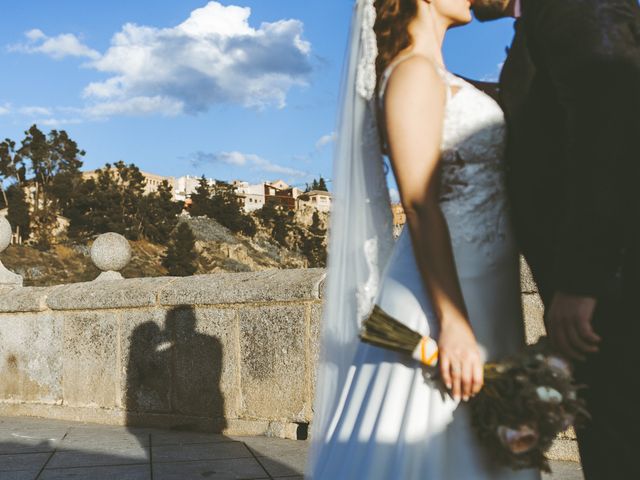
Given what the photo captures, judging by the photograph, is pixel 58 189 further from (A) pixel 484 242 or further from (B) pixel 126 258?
(A) pixel 484 242

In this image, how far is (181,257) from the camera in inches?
2128

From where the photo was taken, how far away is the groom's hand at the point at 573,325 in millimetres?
1424

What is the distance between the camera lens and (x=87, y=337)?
5887mm

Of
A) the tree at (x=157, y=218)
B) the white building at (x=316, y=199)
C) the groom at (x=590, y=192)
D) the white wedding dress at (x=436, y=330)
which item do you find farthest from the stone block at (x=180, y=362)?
the white building at (x=316, y=199)

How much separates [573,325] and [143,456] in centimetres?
357

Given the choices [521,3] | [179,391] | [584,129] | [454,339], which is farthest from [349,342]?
[179,391]

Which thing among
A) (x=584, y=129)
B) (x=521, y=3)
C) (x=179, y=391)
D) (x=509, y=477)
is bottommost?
(x=179, y=391)

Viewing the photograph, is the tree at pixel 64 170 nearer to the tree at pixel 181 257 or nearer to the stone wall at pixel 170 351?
the tree at pixel 181 257

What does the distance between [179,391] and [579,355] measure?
4261 millimetres

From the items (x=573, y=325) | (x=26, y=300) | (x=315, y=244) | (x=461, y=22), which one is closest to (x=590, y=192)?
(x=573, y=325)

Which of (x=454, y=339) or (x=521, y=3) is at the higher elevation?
(x=521, y=3)

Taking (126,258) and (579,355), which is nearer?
(579,355)

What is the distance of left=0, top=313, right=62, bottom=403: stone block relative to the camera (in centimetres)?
612

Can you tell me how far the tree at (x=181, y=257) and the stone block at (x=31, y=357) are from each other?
45651 millimetres
